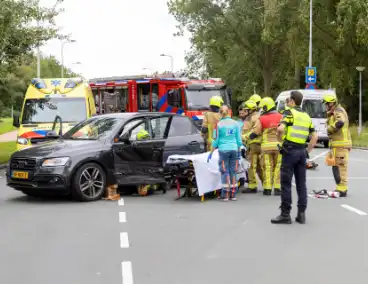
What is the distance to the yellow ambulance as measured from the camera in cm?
1678

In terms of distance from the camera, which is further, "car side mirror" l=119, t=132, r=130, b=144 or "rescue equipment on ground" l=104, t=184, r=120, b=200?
"car side mirror" l=119, t=132, r=130, b=144

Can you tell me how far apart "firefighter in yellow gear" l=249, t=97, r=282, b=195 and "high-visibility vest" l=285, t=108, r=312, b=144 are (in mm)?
2638

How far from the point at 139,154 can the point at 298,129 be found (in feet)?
12.4

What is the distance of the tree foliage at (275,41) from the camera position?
3491 cm

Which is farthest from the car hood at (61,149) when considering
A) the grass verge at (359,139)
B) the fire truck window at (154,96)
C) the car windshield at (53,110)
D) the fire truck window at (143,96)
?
the grass verge at (359,139)

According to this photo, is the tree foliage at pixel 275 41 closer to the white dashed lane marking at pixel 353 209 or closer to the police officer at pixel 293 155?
the white dashed lane marking at pixel 353 209

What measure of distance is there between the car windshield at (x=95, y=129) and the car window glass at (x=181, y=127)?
1348mm

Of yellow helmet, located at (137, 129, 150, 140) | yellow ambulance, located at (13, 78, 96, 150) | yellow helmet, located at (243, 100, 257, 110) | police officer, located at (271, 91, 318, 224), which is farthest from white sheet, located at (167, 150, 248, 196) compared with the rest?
yellow ambulance, located at (13, 78, 96, 150)

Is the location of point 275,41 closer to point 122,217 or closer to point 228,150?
point 228,150

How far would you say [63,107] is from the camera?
17.3 m

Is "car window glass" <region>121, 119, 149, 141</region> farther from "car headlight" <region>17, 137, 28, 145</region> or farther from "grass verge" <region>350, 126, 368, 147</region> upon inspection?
"grass verge" <region>350, 126, 368, 147</region>

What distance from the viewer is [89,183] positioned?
11062 mm

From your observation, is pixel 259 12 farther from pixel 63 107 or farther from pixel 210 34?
pixel 63 107

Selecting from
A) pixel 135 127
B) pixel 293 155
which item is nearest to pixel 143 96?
pixel 135 127
